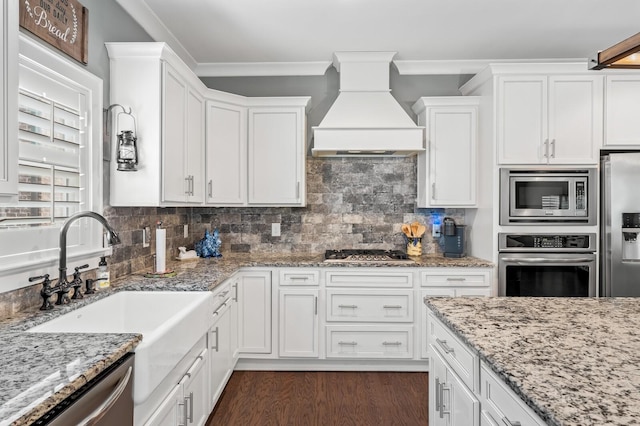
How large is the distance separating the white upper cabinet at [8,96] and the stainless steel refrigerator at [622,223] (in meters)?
3.70

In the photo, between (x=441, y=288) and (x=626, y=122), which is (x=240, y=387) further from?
(x=626, y=122)

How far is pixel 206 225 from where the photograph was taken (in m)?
4.08

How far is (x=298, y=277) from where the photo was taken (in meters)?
3.48

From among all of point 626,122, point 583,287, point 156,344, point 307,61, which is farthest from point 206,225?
point 626,122

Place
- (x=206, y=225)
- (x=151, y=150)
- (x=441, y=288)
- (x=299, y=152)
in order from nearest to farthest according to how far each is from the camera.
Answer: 1. (x=151, y=150)
2. (x=441, y=288)
3. (x=299, y=152)
4. (x=206, y=225)

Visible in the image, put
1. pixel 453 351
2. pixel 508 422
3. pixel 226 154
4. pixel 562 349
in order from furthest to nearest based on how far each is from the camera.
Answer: pixel 226 154
pixel 453 351
pixel 562 349
pixel 508 422

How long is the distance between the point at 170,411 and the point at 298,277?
5.80ft

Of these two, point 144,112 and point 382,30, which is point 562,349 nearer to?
point 144,112

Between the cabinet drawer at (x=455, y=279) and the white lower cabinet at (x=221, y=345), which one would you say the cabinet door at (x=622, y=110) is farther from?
the white lower cabinet at (x=221, y=345)

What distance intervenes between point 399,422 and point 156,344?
5.95ft

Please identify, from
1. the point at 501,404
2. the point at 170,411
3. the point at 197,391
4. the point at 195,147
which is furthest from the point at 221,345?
the point at 501,404

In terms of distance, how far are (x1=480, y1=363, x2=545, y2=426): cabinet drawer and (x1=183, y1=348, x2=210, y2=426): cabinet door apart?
134 cm

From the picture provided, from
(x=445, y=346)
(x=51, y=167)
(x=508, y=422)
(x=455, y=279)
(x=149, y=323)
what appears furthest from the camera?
(x=455, y=279)

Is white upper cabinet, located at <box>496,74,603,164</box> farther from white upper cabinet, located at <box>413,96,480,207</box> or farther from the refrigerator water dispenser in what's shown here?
the refrigerator water dispenser
